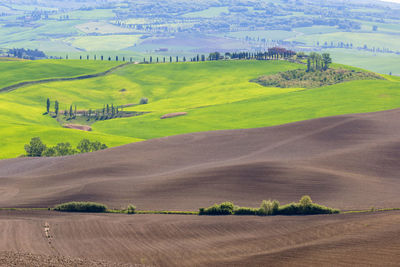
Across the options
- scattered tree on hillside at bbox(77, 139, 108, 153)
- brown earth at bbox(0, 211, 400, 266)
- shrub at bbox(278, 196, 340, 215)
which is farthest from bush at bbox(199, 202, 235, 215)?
scattered tree on hillside at bbox(77, 139, 108, 153)

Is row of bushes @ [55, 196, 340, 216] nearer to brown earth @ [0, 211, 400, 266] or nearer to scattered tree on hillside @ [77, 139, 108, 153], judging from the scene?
brown earth @ [0, 211, 400, 266]

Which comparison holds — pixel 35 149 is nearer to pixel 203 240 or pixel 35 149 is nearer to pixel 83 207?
pixel 83 207

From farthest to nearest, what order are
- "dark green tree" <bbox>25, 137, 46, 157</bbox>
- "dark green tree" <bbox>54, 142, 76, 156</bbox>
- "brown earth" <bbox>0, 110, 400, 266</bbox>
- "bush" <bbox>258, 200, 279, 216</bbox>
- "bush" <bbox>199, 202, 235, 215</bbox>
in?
"dark green tree" <bbox>25, 137, 46, 157</bbox>, "dark green tree" <bbox>54, 142, 76, 156</bbox>, "bush" <bbox>199, 202, 235, 215</bbox>, "bush" <bbox>258, 200, 279, 216</bbox>, "brown earth" <bbox>0, 110, 400, 266</bbox>

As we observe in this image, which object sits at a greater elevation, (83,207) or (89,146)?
(83,207)

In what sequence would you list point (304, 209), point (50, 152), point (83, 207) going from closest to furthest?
point (304, 209)
point (83, 207)
point (50, 152)

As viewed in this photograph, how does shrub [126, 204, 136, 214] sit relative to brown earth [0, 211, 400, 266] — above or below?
below

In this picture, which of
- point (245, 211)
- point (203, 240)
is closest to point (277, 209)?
point (245, 211)

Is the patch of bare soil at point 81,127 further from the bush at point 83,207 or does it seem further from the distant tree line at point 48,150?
the bush at point 83,207

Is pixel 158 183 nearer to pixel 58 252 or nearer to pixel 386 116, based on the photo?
pixel 58 252
